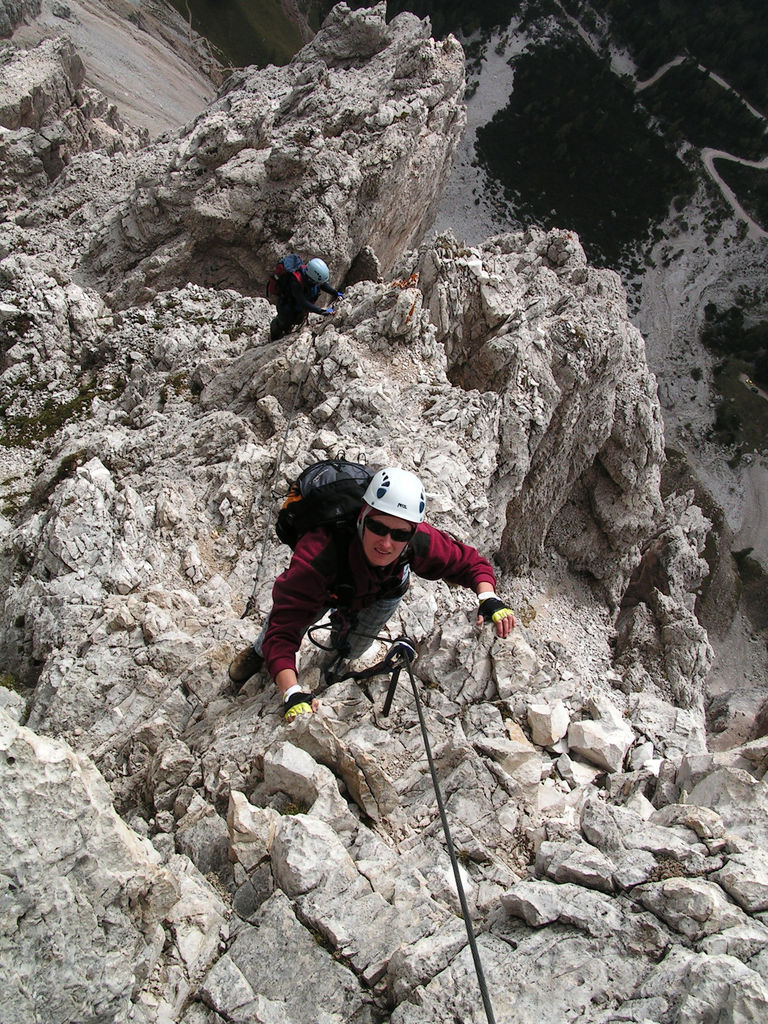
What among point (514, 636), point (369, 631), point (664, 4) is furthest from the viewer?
point (664, 4)

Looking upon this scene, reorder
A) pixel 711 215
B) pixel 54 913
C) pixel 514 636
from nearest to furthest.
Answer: pixel 54 913, pixel 514 636, pixel 711 215

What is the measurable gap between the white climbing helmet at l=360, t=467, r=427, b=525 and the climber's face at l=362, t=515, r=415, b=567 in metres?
0.08

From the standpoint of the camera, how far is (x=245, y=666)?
874 centimetres

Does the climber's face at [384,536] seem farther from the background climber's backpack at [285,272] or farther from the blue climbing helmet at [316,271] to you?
the background climber's backpack at [285,272]

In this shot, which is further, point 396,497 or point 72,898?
point 396,497

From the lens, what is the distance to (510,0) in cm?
12138

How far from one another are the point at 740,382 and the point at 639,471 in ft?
A: 233

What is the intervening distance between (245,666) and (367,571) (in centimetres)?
310

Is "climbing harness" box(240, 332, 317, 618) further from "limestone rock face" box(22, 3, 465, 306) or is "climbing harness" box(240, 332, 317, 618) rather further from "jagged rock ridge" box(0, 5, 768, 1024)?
"limestone rock face" box(22, 3, 465, 306)

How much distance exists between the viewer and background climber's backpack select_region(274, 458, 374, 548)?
6.75 m

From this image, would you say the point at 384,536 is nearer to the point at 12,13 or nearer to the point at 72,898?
the point at 72,898

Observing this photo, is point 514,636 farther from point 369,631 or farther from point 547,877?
point 547,877

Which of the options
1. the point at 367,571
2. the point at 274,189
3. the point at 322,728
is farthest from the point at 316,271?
the point at 322,728

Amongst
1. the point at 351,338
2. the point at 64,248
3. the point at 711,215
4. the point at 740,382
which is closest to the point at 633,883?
the point at 351,338
